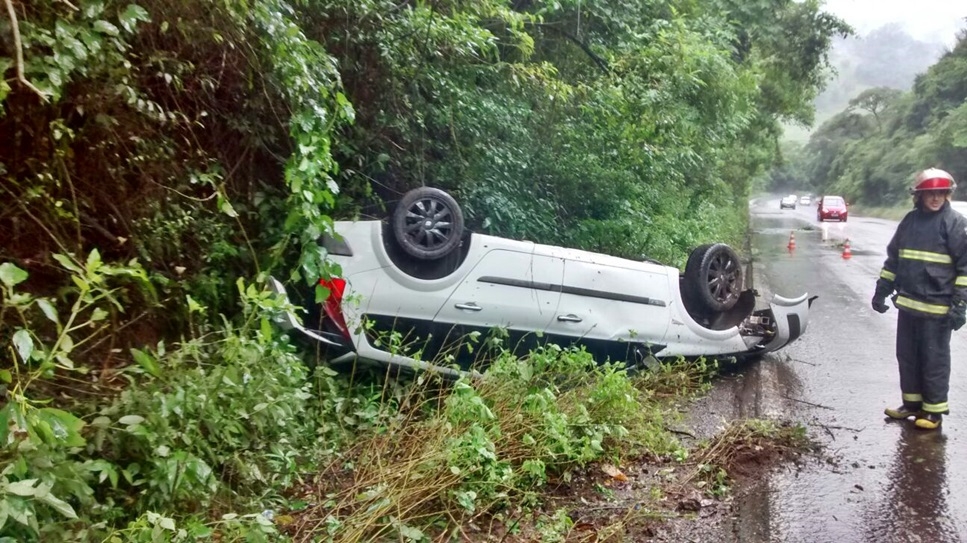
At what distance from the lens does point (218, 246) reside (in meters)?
4.50

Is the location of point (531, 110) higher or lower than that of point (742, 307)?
higher

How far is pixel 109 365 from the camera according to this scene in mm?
3578

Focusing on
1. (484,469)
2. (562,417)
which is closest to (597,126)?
(562,417)

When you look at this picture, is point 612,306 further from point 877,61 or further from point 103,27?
point 877,61

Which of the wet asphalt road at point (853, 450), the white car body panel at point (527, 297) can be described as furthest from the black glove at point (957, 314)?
the white car body panel at point (527, 297)

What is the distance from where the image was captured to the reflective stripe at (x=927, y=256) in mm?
4980

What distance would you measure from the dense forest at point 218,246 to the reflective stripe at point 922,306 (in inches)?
80.9

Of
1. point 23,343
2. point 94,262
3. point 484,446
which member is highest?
point 94,262

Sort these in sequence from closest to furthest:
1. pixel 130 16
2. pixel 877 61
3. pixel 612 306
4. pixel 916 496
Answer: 1. pixel 130 16
2. pixel 916 496
3. pixel 612 306
4. pixel 877 61

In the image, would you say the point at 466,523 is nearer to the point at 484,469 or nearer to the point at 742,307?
the point at 484,469

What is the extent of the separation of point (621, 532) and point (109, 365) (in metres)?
2.64

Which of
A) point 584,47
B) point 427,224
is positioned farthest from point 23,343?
point 584,47

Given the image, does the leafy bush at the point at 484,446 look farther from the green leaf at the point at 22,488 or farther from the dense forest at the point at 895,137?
the dense forest at the point at 895,137

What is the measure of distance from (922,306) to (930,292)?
0.11 metres
